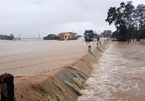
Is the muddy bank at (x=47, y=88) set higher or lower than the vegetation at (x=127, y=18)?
lower

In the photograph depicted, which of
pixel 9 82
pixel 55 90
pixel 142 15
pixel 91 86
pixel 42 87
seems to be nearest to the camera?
pixel 9 82

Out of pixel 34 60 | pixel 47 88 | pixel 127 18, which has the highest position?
pixel 127 18

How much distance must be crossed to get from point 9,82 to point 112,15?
175 ft

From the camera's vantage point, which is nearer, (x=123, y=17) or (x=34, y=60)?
(x=34, y=60)

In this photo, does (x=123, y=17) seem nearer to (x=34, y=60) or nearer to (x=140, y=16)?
(x=140, y=16)

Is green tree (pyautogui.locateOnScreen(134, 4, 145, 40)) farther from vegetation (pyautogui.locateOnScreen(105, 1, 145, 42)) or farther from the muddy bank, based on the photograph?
the muddy bank

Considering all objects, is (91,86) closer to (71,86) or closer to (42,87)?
(71,86)

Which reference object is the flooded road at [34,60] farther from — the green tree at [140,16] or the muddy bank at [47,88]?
the green tree at [140,16]

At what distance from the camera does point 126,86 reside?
336 inches

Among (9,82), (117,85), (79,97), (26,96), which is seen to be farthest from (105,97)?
(9,82)

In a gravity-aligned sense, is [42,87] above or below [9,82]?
below

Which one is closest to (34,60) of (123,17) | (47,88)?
(47,88)

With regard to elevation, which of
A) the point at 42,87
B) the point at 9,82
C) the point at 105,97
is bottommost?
the point at 105,97

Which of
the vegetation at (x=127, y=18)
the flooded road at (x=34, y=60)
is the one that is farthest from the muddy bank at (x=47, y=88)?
the vegetation at (x=127, y=18)
